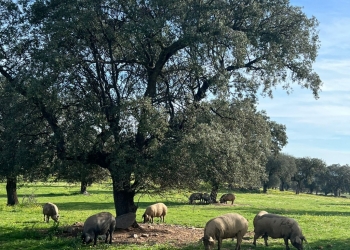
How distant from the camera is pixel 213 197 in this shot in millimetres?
48000

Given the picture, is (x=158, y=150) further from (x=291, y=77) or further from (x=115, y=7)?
(x=291, y=77)

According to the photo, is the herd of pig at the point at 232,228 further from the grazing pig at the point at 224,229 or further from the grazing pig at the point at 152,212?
the grazing pig at the point at 152,212

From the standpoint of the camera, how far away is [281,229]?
54.9 feet

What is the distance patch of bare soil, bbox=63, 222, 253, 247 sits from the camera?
57.5 ft

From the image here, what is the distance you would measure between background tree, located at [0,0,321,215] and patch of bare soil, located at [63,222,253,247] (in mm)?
1315

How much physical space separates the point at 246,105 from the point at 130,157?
19.5 ft

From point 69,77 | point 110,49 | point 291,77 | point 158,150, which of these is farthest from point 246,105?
point 69,77

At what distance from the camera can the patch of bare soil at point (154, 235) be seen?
1752cm

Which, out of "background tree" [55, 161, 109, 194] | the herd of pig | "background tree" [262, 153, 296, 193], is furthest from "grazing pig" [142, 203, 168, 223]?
"background tree" [262, 153, 296, 193]

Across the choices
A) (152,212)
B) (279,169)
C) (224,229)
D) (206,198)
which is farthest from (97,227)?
(279,169)

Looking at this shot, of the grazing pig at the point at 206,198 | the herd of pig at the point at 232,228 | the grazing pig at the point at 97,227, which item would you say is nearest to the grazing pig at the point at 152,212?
the herd of pig at the point at 232,228

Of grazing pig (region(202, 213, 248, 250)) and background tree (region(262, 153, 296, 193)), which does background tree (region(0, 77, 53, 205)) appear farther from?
background tree (region(262, 153, 296, 193))

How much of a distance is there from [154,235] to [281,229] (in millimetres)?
5795

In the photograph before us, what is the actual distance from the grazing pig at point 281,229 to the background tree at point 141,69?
2.14 metres
